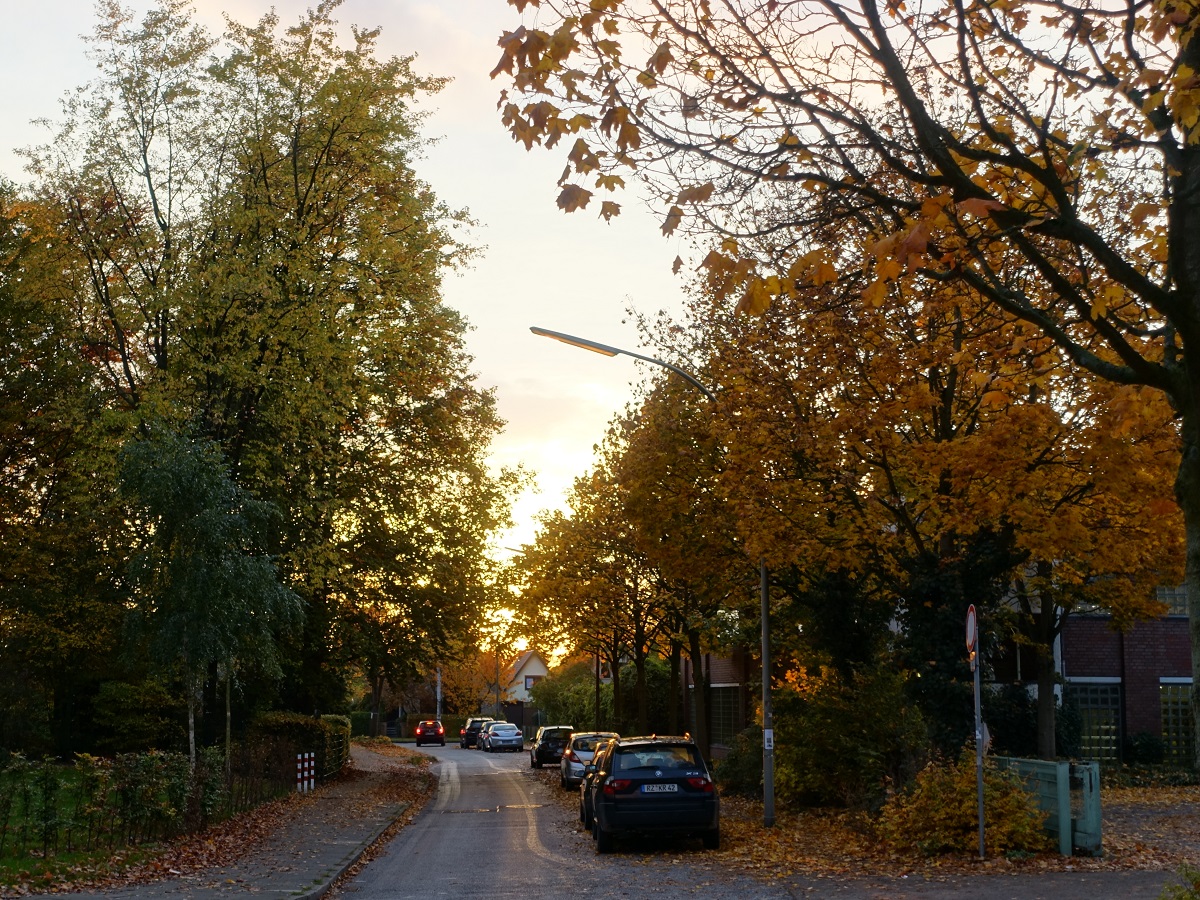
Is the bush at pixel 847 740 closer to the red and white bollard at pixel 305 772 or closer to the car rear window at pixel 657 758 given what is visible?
the car rear window at pixel 657 758

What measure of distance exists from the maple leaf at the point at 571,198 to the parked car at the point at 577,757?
26.4 m

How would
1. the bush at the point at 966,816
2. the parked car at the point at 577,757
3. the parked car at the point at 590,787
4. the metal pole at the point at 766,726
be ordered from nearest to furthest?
the bush at the point at 966,816
the parked car at the point at 590,787
the metal pole at the point at 766,726
the parked car at the point at 577,757

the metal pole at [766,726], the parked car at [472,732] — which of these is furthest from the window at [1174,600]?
the parked car at [472,732]

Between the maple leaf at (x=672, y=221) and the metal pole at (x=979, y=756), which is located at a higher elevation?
the maple leaf at (x=672, y=221)

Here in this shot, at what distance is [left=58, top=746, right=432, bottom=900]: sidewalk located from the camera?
1242cm

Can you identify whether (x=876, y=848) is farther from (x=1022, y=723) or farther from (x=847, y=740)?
(x=1022, y=723)

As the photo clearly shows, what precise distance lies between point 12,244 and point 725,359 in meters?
18.6

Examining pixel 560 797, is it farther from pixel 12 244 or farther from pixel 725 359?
pixel 12 244

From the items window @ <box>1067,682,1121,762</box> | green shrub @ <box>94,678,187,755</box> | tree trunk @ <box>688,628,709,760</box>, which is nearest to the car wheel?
tree trunk @ <box>688,628,709,760</box>

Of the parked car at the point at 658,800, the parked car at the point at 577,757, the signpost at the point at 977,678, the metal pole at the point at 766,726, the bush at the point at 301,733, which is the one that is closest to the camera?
the signpost at the point at 977,678

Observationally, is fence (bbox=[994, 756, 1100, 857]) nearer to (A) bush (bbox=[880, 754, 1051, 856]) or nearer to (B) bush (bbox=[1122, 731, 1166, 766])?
(A) bush (bbox=[880, 754, 1051, 856])

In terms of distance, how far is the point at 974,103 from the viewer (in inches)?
309

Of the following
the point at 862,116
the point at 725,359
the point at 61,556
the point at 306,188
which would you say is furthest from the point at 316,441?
the point at 862,116

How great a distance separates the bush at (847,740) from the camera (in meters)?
19.5
